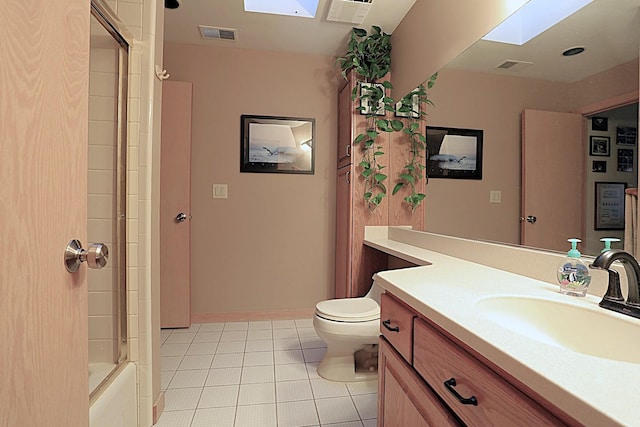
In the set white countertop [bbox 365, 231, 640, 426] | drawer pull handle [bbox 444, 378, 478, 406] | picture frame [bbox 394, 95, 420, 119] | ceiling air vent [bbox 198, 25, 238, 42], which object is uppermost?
ceiling air vent [bbox 198, 25, 238, 42]

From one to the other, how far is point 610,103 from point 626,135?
13 cm

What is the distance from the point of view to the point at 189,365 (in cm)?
215

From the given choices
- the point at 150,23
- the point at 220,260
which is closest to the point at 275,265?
the point at 220,260

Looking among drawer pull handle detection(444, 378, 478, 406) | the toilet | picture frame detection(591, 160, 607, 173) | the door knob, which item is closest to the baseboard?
the toilet

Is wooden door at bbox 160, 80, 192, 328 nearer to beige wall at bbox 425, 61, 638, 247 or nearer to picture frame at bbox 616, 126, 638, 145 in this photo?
beige wall at bbox 425, 61, 638, 247

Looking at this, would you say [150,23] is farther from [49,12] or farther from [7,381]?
[7,381]

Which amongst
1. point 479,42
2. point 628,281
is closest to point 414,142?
point 479,42

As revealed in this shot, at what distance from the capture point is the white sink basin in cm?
72

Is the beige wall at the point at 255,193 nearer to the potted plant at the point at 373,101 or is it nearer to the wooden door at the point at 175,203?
the wooden door at the point at 175,203

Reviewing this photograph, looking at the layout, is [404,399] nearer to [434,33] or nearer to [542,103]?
[542,103]

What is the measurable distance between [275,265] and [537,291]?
231 cm

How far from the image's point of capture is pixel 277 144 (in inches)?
117

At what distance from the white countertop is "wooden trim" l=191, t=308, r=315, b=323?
1993mm

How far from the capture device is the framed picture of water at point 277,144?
2945mm
